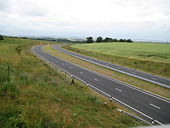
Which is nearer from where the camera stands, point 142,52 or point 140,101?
point 140,101

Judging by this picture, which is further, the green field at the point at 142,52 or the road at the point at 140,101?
the green field at the point at 142,52

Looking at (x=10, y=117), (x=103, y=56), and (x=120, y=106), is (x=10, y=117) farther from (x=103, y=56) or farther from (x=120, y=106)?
(x=103, y=56)

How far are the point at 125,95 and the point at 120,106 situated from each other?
4.57 m

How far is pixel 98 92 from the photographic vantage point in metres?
23.8

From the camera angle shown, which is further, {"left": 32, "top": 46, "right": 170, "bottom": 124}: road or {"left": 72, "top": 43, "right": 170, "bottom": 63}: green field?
{"left": 72, "top": 43, "right": 170, "bottom": 63}: green field

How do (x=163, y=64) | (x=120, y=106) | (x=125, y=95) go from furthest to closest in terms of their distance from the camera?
(x=163, y=64) → (x=125, y=95) → (x=120, y=106)

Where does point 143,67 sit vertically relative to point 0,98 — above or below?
below

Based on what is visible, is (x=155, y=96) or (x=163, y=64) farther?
(x=163, y=64)

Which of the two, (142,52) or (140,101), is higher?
(142,52)

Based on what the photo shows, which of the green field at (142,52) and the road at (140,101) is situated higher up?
the green field at (142,52)

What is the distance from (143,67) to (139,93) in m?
23.3

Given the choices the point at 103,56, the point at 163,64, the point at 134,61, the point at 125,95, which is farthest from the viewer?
the point at 103,56

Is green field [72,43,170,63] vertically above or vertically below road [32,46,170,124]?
above

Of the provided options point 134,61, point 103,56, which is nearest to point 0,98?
point 134,61
